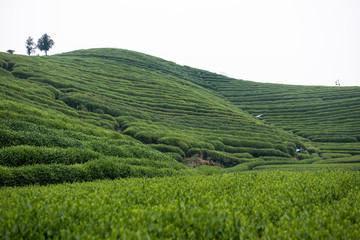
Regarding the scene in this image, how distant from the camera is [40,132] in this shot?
24.8 metres

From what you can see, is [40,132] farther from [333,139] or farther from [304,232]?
[333,139]

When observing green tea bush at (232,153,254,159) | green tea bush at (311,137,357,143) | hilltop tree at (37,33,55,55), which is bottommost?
green tea bush at (232,153,254,159)

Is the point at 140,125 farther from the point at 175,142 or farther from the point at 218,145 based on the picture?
the point at 218,145

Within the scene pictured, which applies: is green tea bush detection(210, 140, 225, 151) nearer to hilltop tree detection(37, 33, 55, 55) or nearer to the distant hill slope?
the distant hill slope

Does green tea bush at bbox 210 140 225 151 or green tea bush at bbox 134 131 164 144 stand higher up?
green tea bush at bbox 134 131 164 144

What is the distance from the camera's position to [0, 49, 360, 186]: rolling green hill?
2170 centimetres

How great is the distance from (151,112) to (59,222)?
5383 cm

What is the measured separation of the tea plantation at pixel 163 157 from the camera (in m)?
7.83

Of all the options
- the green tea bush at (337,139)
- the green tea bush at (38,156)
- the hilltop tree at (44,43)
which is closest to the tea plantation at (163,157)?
the green tea bush at (38,156)

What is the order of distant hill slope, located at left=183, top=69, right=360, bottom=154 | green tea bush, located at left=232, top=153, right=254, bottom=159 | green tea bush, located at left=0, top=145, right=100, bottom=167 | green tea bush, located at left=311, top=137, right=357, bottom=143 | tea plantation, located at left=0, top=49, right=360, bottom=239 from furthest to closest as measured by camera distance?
distant hill slope, located at left=183, top=69, right=360, bottom=154 → green tea bush, located at left=311, top=137, right=357, bottom=143 → green tea bush, located at left=232, top=153, right=254, bottom=159 → green tea bush, located at left=0, top=145, right=100, bottom=167 → tea plantation, located at left=0, top=49, right=360, bottom=239

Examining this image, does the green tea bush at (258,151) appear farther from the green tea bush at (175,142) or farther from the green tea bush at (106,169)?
the green tea bush at (106,169)

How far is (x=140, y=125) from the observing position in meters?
48.0

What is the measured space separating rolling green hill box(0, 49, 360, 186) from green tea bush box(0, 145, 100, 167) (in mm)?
85

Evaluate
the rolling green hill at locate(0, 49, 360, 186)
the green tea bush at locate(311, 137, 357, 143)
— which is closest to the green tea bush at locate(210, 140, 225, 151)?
the rolling green hill at locate(0, 49, 360, 186)
